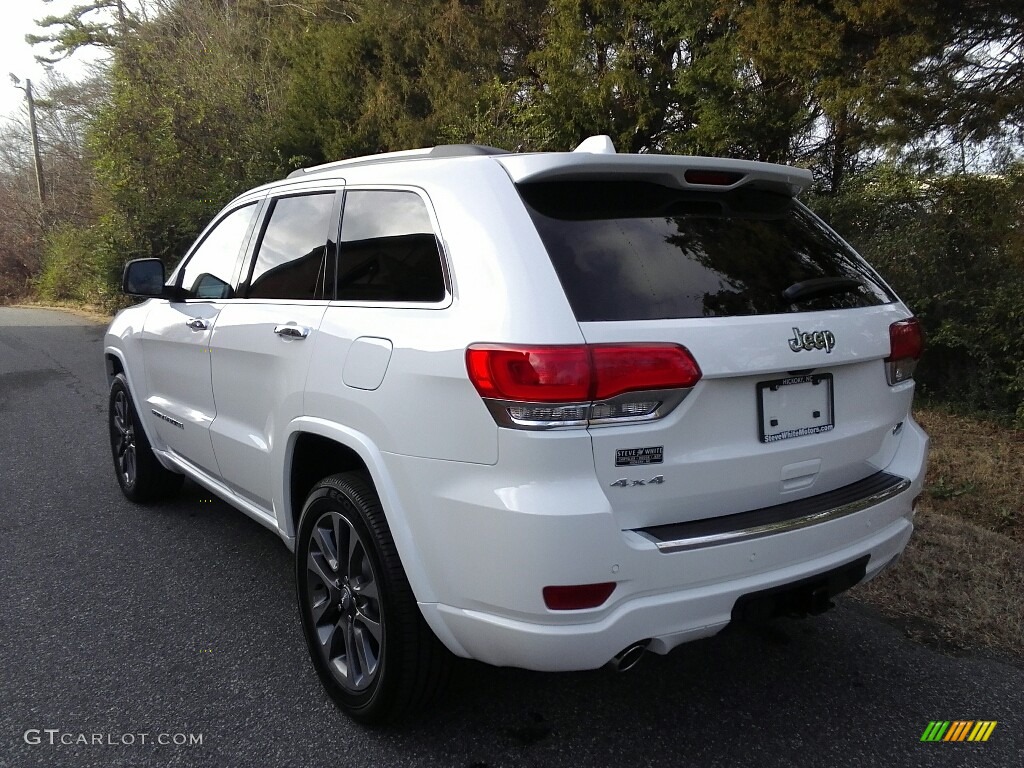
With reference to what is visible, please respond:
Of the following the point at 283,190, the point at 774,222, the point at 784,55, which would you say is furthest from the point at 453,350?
the point at 784,55

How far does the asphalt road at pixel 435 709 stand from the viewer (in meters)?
2.63

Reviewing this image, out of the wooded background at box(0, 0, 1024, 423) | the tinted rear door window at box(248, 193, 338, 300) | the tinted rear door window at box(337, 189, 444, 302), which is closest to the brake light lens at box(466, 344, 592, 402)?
the tinted rear door window at box(337, 189, 444, 302)

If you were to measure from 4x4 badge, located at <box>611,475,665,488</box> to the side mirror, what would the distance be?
9.92 ft

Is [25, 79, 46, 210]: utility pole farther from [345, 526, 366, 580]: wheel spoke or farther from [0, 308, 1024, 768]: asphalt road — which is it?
[345, 526, 366, 580]: wheel spoke

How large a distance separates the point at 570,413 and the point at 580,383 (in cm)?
8

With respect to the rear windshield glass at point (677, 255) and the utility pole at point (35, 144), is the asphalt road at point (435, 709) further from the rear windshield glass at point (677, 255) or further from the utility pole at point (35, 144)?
the utility pole at point (35, 144)

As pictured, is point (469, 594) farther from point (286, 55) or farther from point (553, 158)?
point (286, 55)

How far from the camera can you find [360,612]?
2742mm

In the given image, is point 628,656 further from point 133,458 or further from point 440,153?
point 133,458

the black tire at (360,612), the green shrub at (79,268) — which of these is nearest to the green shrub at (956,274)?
the black tire at (360,612)

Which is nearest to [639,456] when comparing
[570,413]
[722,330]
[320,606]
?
[570,413]

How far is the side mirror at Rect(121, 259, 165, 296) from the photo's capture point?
4238 millimetres

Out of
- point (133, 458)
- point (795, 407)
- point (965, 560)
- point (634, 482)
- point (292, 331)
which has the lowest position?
point (965, 560)

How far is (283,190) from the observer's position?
3.58 m
